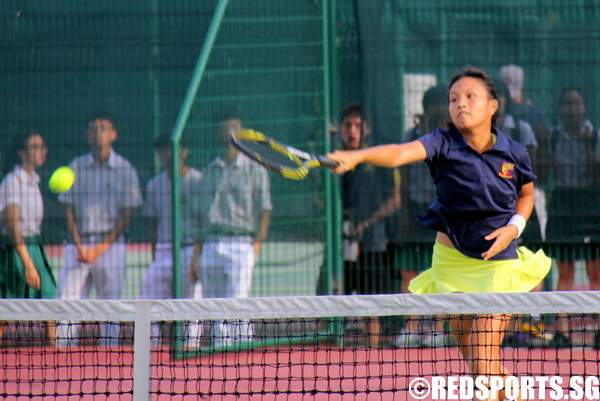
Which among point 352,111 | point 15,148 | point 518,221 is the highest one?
point 352,111

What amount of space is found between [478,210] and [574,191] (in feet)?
12.6

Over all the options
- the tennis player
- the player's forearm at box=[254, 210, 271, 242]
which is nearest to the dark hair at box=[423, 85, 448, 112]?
the player's forearm at box=[254, 210, 271, 242]

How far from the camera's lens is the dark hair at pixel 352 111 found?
8938 millimetres

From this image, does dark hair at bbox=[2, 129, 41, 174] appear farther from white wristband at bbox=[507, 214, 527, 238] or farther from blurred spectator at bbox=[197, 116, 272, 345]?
white wristband at bbox=[507, 214, 527, 238]

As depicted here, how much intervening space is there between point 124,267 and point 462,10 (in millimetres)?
3357

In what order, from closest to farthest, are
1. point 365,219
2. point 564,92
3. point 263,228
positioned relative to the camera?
point 564,92 < point 263,228 < point 365,219

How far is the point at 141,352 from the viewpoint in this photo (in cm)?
479

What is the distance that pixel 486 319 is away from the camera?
5.12 metres

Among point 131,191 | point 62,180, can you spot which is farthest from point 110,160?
point 62,180

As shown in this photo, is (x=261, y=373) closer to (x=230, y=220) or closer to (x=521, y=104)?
(x=230, y=220)

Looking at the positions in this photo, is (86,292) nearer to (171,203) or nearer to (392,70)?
(171,203)

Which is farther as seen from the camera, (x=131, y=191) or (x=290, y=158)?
(x=131, y=191)

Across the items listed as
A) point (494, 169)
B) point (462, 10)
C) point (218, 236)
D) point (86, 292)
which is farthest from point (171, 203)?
point (494, 169)

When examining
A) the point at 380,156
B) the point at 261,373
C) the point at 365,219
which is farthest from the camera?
the point at 365,219
